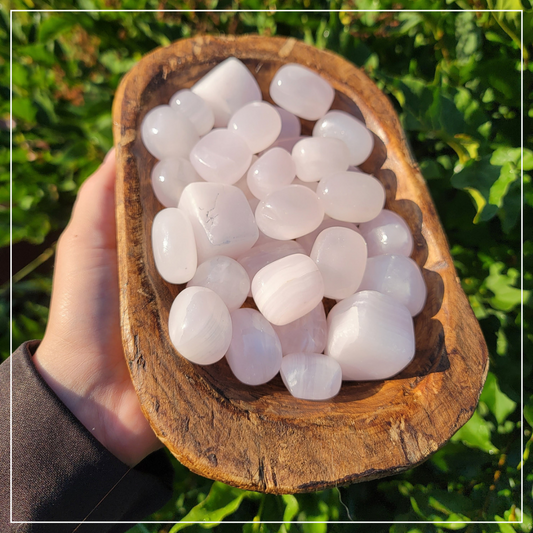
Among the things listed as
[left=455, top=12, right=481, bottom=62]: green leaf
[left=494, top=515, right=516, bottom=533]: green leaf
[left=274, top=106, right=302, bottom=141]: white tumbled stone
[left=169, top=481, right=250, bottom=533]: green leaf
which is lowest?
[left=494, top=515, right=516, bottom=533]: green leaf

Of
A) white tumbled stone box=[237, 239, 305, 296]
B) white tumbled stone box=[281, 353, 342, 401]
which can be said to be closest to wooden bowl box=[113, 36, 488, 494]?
white tumbled stone box=[281, 353, 342, 401]

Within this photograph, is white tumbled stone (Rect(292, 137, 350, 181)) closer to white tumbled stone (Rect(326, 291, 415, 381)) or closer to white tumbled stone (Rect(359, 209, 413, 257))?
white tumbled stone (Rect(359, 209, 413, 257))

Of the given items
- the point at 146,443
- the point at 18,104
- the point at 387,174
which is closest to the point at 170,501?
the point at 146,443

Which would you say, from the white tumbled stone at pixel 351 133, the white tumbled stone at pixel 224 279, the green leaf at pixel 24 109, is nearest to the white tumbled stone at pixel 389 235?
the white tumbled stone at pixel 351 133

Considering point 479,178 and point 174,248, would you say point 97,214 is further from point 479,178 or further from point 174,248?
point 479,178

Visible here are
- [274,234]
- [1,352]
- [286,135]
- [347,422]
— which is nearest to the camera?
[347,422]

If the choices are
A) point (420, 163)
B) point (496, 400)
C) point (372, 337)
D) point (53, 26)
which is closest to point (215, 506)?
point (372, 337)

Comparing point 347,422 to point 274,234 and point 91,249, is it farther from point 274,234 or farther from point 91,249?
point 91,249
